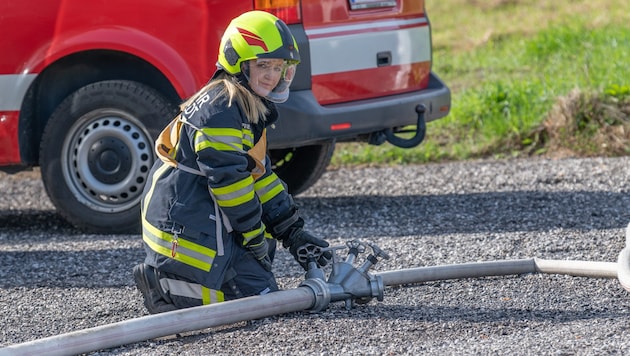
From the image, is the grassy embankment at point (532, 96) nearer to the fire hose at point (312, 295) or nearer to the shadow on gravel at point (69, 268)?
the shadow on gravel at point (69, 268)

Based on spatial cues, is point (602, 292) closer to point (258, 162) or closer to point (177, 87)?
point (258, 162)

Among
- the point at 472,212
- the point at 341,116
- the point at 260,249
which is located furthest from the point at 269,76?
the point at 472,212

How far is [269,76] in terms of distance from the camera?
4805 millimetres

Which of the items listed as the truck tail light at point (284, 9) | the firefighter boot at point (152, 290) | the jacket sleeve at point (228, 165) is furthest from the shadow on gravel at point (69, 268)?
the truck tail light at point (284, 9)

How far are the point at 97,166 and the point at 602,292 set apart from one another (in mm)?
3171

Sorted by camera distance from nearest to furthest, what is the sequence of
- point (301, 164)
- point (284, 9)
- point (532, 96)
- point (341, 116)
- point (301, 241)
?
point (301, 241) < point (284, 9) < point (341, 116) < point (301, 164) < point (532, 96)

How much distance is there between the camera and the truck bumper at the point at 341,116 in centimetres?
650

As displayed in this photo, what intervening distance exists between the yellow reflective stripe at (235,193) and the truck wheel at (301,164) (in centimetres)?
299

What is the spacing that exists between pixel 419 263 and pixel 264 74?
1479 mm

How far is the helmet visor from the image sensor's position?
15.7ft

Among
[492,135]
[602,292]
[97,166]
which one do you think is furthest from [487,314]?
[492,135]

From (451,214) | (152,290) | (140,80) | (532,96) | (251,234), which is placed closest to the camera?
(251,234)

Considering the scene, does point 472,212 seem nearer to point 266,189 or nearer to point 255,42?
point 266,189

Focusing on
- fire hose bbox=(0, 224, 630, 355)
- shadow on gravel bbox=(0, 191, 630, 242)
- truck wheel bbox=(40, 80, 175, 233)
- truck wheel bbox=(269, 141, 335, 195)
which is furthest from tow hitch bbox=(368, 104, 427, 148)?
fire hose bbox=(0, 224, 630, 355)
